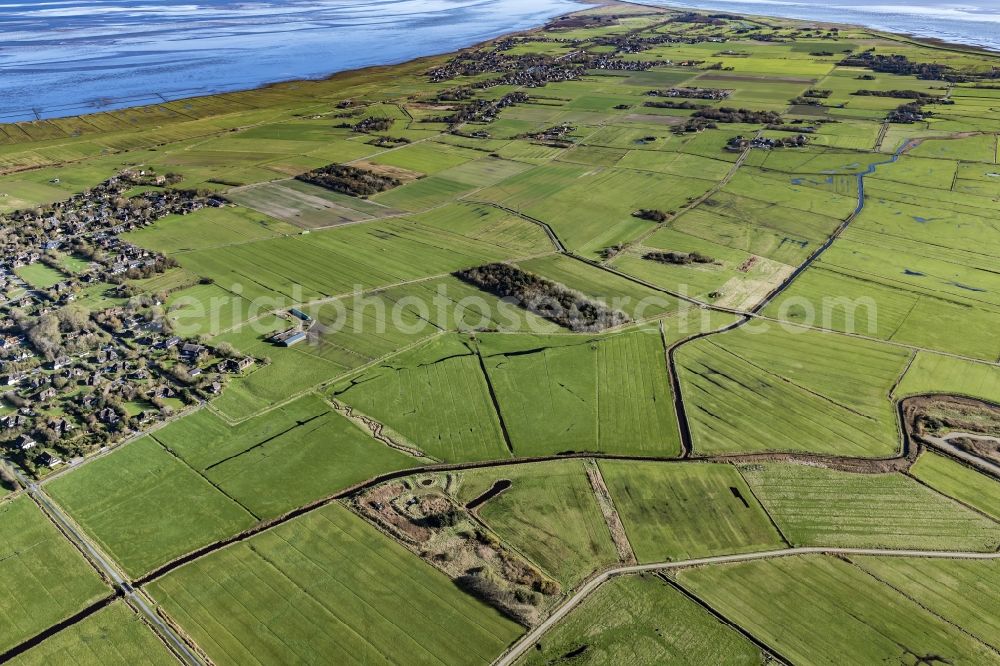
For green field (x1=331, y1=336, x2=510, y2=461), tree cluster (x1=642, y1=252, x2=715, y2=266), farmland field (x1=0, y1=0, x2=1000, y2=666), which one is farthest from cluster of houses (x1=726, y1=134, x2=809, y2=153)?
green field (x1=331, y1=336, x2=510, y2=461)

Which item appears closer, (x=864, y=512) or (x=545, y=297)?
(x=864, y=512)

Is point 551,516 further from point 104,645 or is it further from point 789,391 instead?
point 104,645

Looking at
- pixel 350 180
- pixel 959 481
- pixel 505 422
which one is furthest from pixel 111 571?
pixel 350 180

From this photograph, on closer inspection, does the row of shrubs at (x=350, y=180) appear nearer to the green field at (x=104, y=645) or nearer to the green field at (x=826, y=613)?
the green field at (x=104, y=645)

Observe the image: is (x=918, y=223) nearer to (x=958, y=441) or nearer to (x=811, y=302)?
(x=811, y=302)

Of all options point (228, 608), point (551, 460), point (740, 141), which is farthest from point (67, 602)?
point (740, 141)

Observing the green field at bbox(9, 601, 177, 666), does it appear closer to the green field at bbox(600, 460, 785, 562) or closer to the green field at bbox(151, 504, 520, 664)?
the green field at bbox(151, 504, 520, 664)

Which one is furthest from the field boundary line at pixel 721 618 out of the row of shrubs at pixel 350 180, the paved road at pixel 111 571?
the row of shrubs at pixel 350 180
